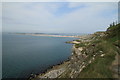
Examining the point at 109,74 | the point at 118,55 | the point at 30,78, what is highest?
the point at 118,55

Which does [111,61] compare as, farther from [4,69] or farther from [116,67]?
[4,69]

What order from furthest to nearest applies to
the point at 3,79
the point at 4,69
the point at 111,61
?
the point at 4,69 < the point at 3,79 < the point at 111,61

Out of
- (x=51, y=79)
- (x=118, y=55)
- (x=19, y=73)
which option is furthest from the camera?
(x=19, y=73)

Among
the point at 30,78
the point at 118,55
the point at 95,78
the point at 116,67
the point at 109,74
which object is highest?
the point at 118,55

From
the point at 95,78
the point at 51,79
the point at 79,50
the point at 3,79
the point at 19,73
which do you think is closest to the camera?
the point at 95,78

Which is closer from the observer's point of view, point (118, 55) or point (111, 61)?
point (111, 61)

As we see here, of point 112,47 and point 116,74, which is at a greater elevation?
point 112,47

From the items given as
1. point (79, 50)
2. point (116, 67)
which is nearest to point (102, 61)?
point (116, 67)

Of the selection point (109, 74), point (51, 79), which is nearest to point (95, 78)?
point (109, 74)

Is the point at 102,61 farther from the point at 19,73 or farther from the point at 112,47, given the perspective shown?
the point at 19,73
